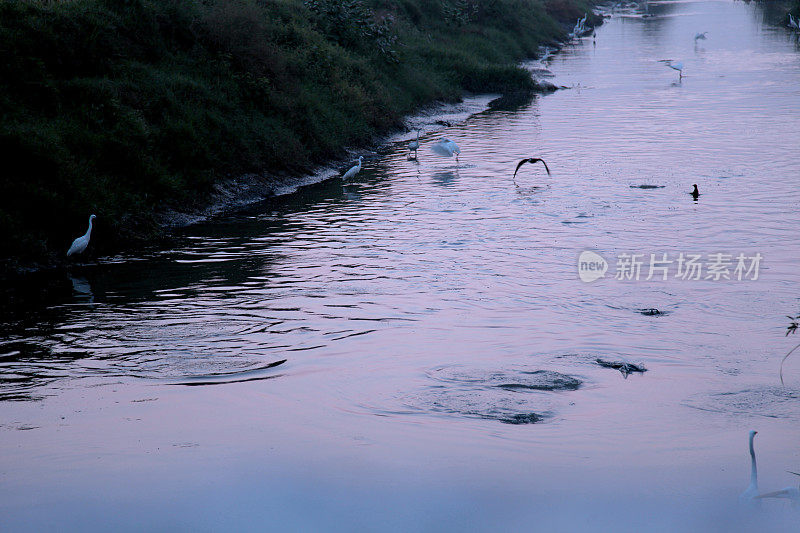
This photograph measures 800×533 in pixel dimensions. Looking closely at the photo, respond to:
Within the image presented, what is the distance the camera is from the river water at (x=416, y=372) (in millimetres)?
6863

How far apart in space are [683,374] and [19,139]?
1102 centimetres

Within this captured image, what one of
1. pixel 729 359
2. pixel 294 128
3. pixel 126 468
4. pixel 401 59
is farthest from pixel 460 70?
pixel 126 468

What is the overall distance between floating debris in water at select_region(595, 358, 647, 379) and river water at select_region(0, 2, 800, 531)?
7 cm

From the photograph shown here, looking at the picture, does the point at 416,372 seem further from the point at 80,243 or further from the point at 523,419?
the point at 80,243

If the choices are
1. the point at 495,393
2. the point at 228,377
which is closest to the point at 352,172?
the point at 228,377

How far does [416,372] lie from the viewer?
29.6 feet

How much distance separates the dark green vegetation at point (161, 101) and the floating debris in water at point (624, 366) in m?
8.91

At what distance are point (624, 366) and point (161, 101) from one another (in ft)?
41.7

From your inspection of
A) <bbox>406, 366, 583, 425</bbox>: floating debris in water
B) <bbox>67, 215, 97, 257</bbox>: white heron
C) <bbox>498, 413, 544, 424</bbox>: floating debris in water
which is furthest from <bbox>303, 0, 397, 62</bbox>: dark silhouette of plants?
<bbox>498, 413, 544, 424</bbox>: floating debris in water

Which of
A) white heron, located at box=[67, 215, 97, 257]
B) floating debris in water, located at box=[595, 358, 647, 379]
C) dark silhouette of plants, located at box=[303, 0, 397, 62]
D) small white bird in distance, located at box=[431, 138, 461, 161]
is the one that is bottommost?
floating debris in water, located at box=[595, 358, 647, 379]

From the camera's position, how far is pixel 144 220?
1543cm

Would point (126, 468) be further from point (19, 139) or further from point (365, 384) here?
point (19, 139)

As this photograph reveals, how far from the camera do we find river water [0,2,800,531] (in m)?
6.86

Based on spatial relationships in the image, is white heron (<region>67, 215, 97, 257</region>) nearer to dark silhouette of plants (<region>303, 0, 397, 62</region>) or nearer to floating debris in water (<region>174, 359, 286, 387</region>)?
floating debris in water (<region>174, 359, 286, 387</region>)
